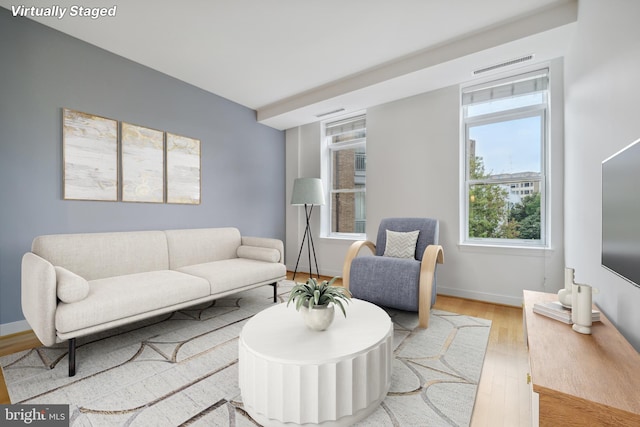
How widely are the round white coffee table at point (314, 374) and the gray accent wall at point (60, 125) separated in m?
2.28

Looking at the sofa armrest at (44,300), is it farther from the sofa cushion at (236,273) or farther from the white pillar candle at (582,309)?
the white pillar candle at (582,309)

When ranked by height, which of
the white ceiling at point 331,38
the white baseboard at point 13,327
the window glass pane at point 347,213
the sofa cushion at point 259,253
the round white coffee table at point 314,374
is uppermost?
the white ceiling at point 331,38

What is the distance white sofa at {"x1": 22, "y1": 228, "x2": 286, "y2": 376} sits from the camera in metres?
1.67

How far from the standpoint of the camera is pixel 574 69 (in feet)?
7.36

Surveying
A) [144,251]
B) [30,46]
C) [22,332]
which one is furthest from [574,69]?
[22,332]

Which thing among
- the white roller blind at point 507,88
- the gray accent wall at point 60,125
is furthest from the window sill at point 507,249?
the gray accent wall at point 60,125

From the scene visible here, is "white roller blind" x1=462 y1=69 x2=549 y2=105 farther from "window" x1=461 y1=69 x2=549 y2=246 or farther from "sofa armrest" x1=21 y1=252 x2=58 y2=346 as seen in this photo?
"sofa armrest" x1=21 y1=252 x2=58 y2=346

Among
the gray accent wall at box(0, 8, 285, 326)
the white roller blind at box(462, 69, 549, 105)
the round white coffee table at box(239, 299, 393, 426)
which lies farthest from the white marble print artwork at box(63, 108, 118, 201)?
the white roller blind at box(462, 69, 549, 105)

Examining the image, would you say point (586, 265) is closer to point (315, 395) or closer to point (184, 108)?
point (315, 395)

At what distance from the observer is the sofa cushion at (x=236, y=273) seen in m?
2.51

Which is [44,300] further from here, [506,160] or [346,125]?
[506,160]

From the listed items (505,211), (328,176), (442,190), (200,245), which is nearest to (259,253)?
(200,245)

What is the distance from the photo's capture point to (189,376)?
1.67 metres

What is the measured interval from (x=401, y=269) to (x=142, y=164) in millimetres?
2912
